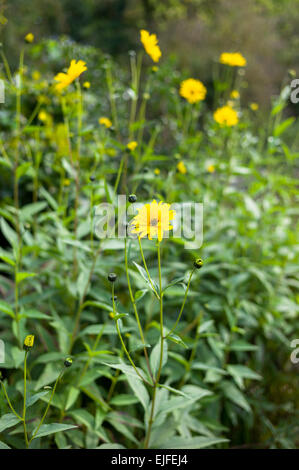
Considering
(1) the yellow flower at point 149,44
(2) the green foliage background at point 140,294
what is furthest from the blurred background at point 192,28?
(1) the yellow flower at point 149,44

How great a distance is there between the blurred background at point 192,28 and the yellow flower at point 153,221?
582 centimetres

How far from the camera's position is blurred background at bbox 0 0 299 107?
6.50 meters

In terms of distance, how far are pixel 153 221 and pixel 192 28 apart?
25.4 ft

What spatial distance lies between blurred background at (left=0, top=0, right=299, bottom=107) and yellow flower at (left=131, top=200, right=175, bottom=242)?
582 centimetres

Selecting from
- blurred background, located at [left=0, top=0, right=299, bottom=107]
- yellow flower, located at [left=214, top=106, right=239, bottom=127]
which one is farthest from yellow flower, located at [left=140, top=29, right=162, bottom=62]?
blurred background, located at [left=0, top=0, right=299, bottom=107]

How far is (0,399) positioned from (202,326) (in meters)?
0.59

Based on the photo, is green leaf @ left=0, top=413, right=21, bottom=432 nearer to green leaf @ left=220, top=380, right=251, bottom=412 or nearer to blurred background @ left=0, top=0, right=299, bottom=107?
green leaf @ left=220, top=380, right=251, bottom=412

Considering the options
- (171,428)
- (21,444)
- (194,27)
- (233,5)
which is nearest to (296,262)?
(171,428)

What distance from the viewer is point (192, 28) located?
24.3 feet

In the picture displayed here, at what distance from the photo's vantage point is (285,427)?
4.45 feet

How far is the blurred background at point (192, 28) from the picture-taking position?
21.3 ft

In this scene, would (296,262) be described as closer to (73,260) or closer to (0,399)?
(73,260)

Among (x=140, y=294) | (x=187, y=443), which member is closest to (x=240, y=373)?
(x=187, y=443)

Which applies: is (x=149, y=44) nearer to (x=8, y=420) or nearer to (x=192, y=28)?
(x=8, y=420)
